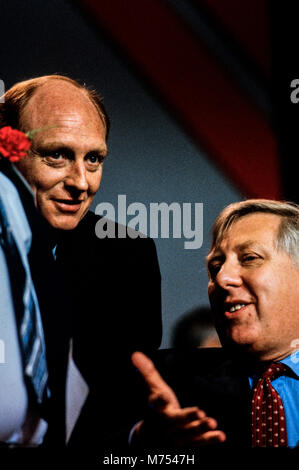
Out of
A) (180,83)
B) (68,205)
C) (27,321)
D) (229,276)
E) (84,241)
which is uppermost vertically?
(180,83)

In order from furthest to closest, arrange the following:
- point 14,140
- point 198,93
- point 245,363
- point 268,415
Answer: point 198,93 → point 14,140 → point 245,363 → point 268,415

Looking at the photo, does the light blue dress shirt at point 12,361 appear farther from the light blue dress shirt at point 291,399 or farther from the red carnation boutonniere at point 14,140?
the light blue dress shirt at point 291,399

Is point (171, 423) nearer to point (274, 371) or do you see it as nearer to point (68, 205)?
point (274, 371)

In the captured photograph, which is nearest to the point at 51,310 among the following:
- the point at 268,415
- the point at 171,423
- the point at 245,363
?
the point at 171,423

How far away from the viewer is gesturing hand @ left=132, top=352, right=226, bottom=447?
5.78ft

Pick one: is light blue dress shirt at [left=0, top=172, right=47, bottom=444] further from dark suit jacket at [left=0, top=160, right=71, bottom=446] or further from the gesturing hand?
the gesturing hand

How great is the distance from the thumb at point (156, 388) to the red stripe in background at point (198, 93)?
69cm

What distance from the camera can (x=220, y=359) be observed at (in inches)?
75.0

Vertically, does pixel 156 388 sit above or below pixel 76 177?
below

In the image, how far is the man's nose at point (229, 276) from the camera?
5.95 feet

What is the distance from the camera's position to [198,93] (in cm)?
210

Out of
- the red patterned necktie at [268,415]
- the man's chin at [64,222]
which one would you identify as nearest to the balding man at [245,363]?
the red patterned necktie at [268,415]

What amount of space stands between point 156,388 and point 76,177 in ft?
2.40

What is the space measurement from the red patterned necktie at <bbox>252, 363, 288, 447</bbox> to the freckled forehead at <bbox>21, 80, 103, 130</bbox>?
987 mm
